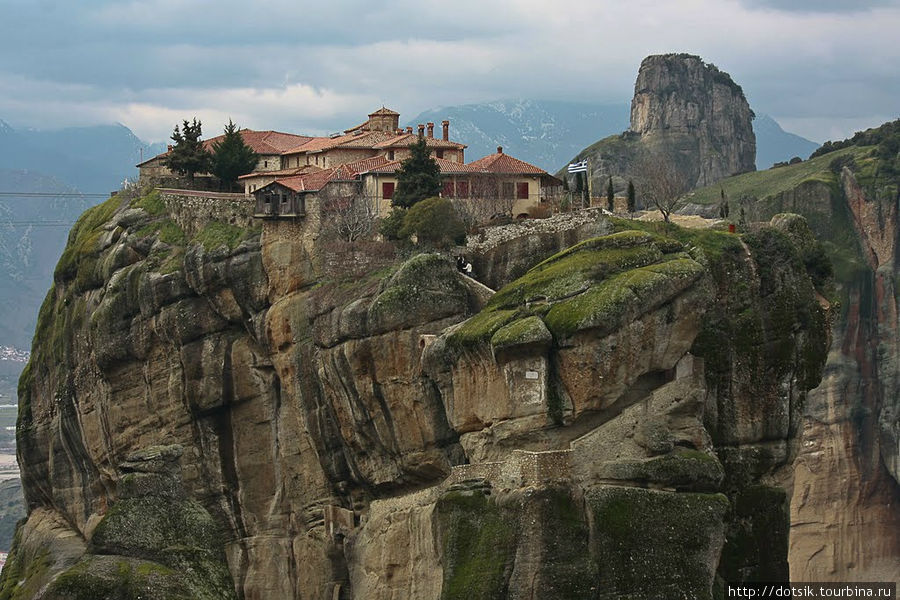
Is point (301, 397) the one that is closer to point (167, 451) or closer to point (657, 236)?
point (167, 451)

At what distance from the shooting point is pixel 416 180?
A: 8531 cm

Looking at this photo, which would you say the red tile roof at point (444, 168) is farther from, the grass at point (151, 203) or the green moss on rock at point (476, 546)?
the green moss on rock at point (476, 546)

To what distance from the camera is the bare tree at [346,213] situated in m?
85.2

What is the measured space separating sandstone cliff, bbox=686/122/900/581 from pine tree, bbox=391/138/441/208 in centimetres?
3386

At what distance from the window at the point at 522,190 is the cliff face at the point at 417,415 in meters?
6.91

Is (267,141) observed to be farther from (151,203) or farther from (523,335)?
(523,335)

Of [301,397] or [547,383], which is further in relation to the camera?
[301,397]

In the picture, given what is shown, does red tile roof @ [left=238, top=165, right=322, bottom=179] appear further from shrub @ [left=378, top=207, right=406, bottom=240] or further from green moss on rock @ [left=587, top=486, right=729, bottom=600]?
green moss on rock @ [left=587, top=486, right=729, bottom=600]

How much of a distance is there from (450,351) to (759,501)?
1294 cm

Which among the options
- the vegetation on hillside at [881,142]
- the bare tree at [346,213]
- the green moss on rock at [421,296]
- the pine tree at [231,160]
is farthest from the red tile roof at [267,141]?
the vegetation on hillside at [881,142]

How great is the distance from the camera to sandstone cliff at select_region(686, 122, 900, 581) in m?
116

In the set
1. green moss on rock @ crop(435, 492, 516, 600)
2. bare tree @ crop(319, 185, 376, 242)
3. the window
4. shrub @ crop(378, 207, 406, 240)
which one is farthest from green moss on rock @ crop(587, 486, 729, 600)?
the window

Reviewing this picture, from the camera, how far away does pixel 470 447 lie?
236ft

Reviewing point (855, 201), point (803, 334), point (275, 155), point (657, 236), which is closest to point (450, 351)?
point (657, 236)
